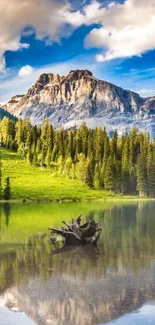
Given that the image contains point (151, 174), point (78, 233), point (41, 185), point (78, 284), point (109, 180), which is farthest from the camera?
point (151, 174)

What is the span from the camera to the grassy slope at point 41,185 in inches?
5733

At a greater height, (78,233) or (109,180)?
(78,233)

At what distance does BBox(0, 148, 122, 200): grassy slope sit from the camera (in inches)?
5733

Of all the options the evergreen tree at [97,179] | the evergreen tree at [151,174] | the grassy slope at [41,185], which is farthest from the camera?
the evergreen tree at [151,174]

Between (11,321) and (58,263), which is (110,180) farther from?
(11,321)

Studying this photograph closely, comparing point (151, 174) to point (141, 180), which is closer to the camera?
point (141, 180)

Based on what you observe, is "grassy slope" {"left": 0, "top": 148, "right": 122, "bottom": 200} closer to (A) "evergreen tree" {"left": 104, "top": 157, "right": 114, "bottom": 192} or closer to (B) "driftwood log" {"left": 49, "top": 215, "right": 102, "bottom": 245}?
(A) "evergreen tree" {"left": 104, "top": 157, "right": 114, "bottom": 192}

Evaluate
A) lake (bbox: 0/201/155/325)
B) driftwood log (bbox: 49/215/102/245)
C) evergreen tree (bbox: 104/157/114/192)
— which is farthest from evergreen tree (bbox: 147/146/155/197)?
driftwood log (bbox: 49/215/102/245)

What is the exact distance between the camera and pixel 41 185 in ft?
525

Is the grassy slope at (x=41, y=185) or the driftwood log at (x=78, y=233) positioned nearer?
the driftwood log at (x=78, y=233)

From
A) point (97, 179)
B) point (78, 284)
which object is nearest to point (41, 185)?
point (97, 179)

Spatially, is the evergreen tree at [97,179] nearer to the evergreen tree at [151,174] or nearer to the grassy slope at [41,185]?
the grassy slope at [41,185]

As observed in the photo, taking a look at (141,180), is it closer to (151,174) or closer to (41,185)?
(151,174)

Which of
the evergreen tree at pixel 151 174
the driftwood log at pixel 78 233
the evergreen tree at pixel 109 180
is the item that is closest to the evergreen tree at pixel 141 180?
the evergreen tree at pixel 151 174
